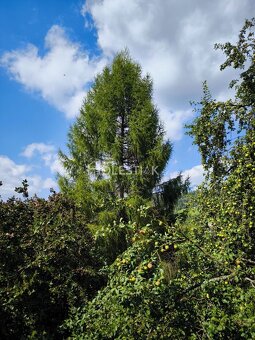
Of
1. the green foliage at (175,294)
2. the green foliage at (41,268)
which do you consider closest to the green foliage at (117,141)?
the green foliage at (41,268)

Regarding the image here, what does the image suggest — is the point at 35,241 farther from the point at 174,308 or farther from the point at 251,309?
the point at 251,309

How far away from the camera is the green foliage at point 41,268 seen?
5473mm

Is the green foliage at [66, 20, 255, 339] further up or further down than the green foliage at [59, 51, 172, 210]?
further down

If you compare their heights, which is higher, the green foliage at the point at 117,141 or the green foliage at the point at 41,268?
the green foliage at the point at 117,141

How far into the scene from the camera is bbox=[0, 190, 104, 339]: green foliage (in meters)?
5.47

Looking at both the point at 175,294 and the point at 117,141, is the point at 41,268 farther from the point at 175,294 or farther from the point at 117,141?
the point at 117,141

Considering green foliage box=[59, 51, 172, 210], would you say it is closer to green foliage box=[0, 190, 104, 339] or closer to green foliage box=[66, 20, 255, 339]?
green foliage box=[0, 190, 104, 339]

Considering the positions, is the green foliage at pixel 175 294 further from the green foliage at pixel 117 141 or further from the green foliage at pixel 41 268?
the green foliage at pixel 117 141

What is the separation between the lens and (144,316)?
3.28 metres

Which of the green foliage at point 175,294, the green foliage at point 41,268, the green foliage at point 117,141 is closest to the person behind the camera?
the green foliage at point 175,294

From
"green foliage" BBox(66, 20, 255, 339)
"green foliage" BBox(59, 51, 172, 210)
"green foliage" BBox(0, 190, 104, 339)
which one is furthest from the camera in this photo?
"green foliage" BBox(59, 51, 172, 210)

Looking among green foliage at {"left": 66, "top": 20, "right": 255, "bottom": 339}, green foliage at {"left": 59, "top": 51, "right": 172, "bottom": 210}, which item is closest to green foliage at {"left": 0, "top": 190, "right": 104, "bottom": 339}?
green foliage at {"left": 66, "top": 20, "right": 255, "bottom": 339}

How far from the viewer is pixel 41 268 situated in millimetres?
5922

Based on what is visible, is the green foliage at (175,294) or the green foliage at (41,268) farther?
the green foliage at (41,268)
